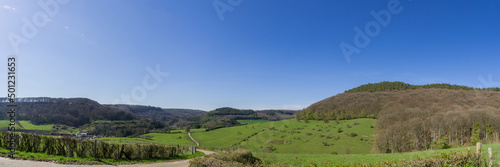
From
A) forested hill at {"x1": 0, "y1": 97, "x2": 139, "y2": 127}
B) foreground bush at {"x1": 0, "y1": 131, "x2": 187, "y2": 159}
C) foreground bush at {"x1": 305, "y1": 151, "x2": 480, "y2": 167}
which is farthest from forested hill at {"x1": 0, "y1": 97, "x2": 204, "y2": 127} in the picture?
foreground bush at {"x1": 305, "y1": 151, "x2": 480, "y2": 167}

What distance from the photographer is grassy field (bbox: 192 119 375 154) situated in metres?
66.6

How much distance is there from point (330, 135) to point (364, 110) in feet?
156

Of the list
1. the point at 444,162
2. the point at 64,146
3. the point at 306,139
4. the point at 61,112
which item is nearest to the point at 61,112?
the point at 61,112

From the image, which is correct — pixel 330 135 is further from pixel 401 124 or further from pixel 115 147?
pixel 115 147

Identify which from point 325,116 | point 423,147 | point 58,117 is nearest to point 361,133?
point 423,147

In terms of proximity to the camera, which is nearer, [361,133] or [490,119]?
[490,119]

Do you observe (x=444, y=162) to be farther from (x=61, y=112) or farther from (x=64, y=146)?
(x=61, y=112)

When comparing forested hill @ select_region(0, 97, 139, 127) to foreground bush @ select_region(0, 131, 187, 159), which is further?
forested hill @ select_region(0, 97, 139, 127)

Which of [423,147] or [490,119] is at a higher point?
[490,119]

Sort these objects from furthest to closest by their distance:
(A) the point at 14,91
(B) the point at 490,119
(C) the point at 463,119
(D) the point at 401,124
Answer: (D) the point at 401,124 → (C) the point at 463,119 → (B) the point at 490,119 → (A) the point at 14,91

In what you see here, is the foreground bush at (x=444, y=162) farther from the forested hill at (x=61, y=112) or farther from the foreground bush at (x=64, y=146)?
the forested hill at (x=61, y=112)

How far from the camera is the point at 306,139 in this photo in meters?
78.7

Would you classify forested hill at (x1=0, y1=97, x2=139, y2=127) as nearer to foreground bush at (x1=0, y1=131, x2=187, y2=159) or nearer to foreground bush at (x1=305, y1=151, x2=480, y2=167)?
foreground bush at (x1=0, y1=131, x2=187, y2=159)

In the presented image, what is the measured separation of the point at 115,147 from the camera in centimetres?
2098
